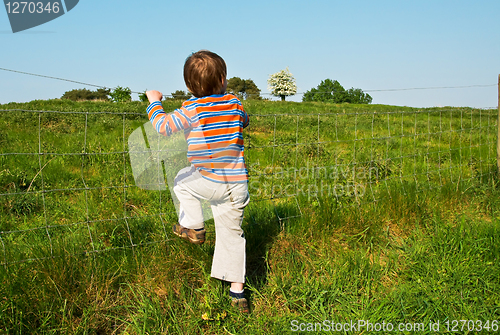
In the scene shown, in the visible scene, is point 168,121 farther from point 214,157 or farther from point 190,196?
point 190,196

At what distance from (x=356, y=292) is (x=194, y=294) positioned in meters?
1.10

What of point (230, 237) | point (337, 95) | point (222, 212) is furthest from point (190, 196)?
point (337, 95)

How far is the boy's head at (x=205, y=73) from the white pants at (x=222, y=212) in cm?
49

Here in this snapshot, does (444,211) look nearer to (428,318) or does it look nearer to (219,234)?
(428,318)

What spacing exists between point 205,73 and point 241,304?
4.64 feet

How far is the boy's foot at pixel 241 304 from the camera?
2213mm

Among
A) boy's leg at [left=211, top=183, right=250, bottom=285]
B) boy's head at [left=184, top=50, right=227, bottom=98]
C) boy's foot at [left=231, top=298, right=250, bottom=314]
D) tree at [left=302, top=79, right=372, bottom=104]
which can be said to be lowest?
boy's foot at [left=231, top=298, right=250, bottom=314]

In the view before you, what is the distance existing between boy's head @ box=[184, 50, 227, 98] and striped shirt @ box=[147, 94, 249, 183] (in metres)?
0.05

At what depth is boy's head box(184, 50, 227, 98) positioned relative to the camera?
195 cm

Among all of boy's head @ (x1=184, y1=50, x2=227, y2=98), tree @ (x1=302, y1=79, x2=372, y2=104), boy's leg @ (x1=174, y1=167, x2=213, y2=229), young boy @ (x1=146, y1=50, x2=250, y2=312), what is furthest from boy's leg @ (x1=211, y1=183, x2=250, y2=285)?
tree @ (x1=302, y1=79, x2=372, y2=104)

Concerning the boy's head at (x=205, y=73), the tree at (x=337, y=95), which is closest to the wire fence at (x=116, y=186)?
the boy's head at (x=205, y=73)

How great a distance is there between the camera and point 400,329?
6.94 ft

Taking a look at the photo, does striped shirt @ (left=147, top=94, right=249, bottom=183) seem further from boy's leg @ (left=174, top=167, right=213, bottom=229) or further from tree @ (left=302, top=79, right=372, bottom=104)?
tree @ (left=302, top=79, right=372, bottom=104)

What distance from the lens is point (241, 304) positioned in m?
2.21
